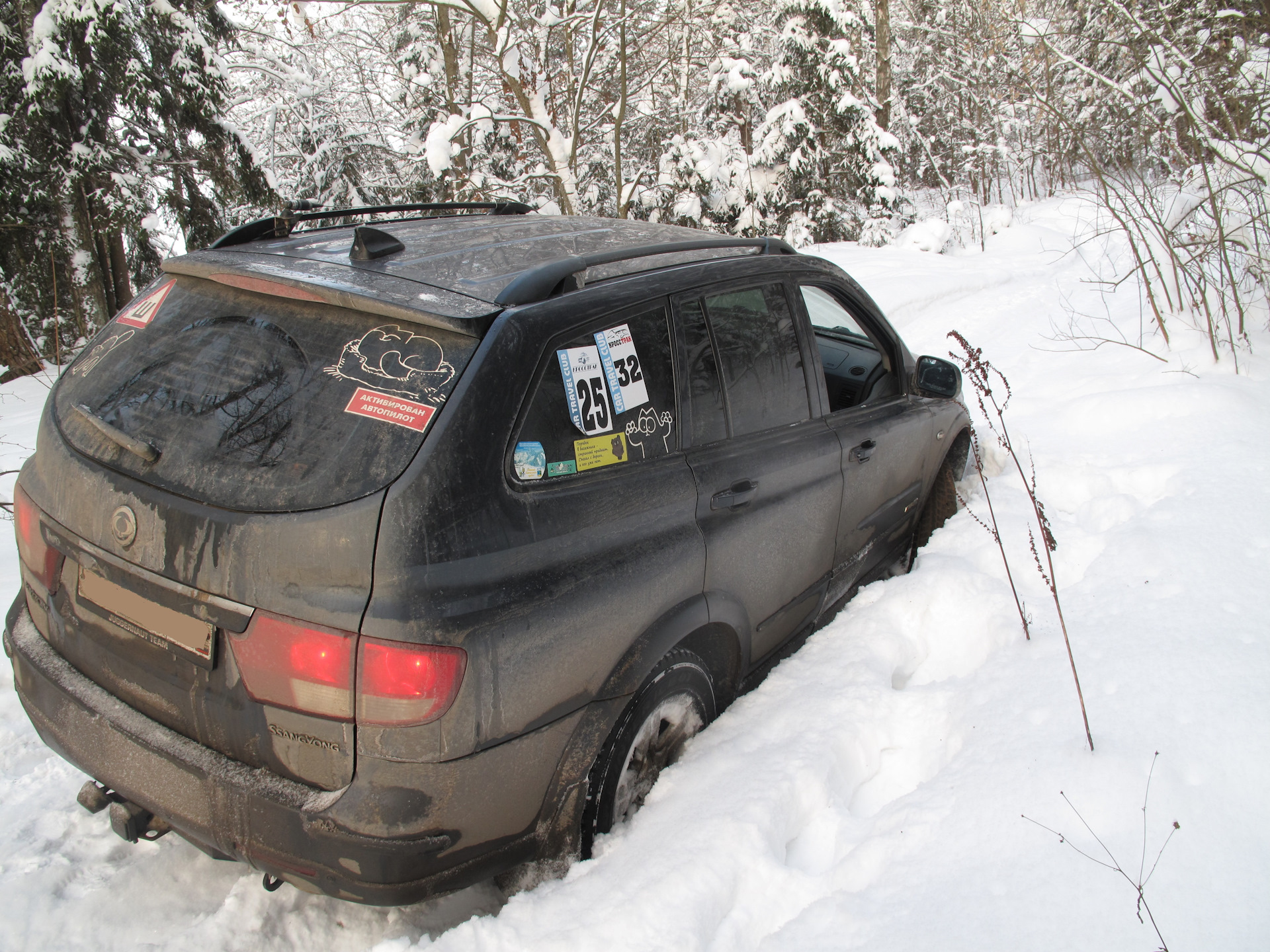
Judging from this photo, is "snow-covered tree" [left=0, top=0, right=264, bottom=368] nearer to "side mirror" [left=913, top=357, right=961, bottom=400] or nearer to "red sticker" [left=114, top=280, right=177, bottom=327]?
"red sticker" [left=114, top=280, right=177, bottom=327]

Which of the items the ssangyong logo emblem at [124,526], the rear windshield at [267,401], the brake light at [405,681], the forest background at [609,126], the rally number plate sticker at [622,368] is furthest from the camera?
the forest background at [609,126]

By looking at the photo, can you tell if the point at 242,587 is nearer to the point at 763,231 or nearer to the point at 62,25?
the point at 62,25

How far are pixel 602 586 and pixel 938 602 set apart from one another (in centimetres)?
189

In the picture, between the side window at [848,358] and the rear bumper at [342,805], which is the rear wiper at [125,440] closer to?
the rear bumper at [342,805]

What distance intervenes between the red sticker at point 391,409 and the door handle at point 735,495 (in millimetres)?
958

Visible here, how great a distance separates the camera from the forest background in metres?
5.75

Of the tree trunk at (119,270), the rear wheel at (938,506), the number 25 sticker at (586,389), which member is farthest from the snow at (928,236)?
the number 25 sticker at (586,389)

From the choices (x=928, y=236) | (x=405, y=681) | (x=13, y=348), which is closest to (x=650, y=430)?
(x=405, y=681)

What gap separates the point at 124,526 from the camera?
1873mm

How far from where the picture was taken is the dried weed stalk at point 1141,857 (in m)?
1.82

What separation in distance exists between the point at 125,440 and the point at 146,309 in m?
0.58

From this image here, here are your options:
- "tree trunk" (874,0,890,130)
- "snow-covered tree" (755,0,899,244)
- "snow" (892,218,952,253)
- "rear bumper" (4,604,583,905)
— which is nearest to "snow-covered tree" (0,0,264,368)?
"rear bumper" (4,604,583,905)

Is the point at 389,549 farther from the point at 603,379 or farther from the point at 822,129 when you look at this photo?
the point at 822,129

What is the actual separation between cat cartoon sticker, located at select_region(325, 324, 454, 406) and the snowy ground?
131cm
